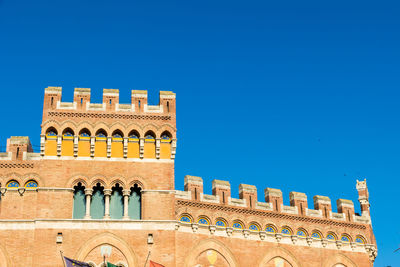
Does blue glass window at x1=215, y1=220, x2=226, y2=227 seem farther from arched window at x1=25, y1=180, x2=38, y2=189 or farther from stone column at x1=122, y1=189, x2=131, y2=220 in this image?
arched window at x1=25, y1=180, x2=38, y2=189

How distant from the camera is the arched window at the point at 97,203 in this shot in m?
38.5

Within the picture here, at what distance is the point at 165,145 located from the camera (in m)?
41.1

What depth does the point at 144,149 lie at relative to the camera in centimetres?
4066

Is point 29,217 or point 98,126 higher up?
point 98,126

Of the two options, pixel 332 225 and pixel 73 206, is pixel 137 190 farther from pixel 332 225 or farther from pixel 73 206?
pixel 332 225

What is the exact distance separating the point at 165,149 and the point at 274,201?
29.2 ft

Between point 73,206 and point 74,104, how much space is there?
6680 millimetres

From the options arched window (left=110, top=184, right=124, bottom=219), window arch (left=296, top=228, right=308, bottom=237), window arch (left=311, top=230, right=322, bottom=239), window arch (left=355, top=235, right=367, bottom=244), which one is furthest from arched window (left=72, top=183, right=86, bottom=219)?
window arch (left=355, top=235, right=367, bottom=244)

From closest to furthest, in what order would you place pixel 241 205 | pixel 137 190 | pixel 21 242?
1. pixel 21 242
2. pixel 137 190
3. pixel 241 205

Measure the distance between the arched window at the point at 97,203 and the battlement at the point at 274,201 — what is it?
4.96 metres

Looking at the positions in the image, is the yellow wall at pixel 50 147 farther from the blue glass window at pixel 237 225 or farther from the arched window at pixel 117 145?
the blue glass window at pixel 237 225

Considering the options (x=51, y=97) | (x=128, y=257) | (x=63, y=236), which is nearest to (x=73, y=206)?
(x=63, y=236)

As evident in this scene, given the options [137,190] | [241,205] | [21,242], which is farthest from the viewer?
[241,205]

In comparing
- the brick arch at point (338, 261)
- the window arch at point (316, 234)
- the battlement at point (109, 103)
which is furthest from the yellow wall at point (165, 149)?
the brick arch at point (338, 261)
